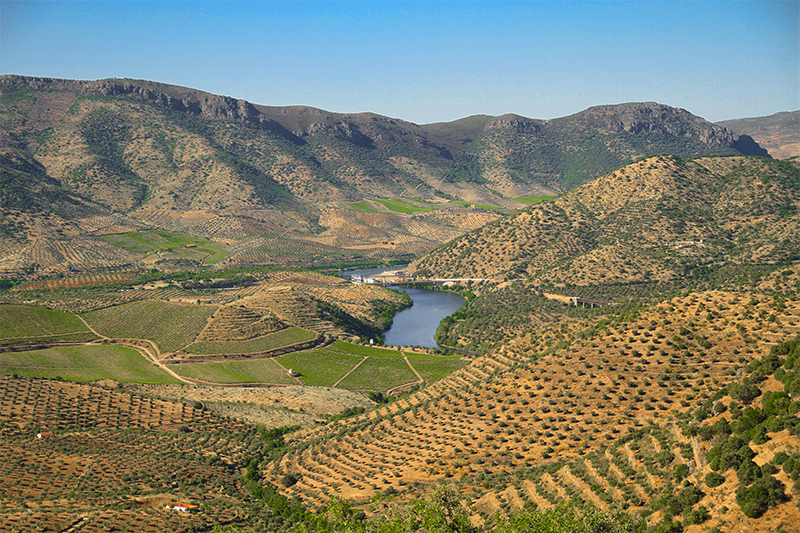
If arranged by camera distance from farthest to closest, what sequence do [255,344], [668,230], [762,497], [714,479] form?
1. [668,230]
2. [255,344]
3. [714,479]
4. [762,497]

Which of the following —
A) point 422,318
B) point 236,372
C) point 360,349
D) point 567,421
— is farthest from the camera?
point 422,318

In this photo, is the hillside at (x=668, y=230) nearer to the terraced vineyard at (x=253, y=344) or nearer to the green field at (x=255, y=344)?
the green field at (x=255, y=344)

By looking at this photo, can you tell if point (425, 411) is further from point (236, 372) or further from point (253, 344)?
point (253, 344)

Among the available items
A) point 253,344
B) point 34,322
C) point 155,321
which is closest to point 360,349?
point 253,344

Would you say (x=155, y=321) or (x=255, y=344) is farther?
(x=155, y=321)

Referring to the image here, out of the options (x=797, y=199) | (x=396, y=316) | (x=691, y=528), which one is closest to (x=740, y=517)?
(x=691, y=528)

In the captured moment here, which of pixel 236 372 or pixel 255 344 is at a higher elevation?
pixel 255 344

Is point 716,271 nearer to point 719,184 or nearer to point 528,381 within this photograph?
point 719,184

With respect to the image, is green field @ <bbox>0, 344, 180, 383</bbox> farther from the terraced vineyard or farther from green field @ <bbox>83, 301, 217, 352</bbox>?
the terraced vineyard
